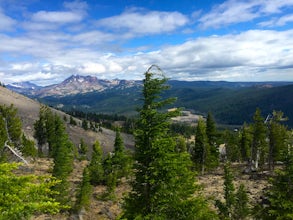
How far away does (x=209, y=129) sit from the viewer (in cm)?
6088

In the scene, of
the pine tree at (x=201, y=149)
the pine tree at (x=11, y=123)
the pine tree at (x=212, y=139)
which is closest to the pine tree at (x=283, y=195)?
the pine tree at (x=201, y=149)

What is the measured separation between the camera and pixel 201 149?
58375mm

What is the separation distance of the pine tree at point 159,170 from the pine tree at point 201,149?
4202cm

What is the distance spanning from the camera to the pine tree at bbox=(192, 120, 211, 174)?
5744 cm

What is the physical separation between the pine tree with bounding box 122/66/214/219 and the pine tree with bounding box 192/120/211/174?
42021mm

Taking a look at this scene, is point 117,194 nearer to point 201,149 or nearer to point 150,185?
point 201,149

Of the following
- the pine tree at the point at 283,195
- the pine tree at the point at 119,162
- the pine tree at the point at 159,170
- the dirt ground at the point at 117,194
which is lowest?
the dirt ground at the point at 117,194

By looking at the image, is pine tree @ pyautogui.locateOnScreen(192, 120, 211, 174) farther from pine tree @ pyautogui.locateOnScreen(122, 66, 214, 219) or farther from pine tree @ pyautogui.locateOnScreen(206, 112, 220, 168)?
pine tree @ pyautogui.locateOnScreen(122, 66, 214, 219)

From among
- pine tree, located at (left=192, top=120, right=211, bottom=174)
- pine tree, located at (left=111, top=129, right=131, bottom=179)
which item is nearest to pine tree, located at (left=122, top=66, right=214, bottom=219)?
pine tree, located at (left=111, top=129, right=131, bottom=179)

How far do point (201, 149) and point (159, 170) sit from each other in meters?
44.4

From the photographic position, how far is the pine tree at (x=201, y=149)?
57.4m

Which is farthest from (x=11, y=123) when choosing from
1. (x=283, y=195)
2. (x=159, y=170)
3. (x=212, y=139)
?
(x=283, y=195)

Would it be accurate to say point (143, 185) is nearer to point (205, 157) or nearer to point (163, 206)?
point (163, 206)

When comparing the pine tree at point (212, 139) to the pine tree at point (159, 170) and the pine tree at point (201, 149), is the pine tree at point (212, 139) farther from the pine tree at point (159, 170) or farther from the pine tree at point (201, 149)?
the pine tree at point (159, 170)
